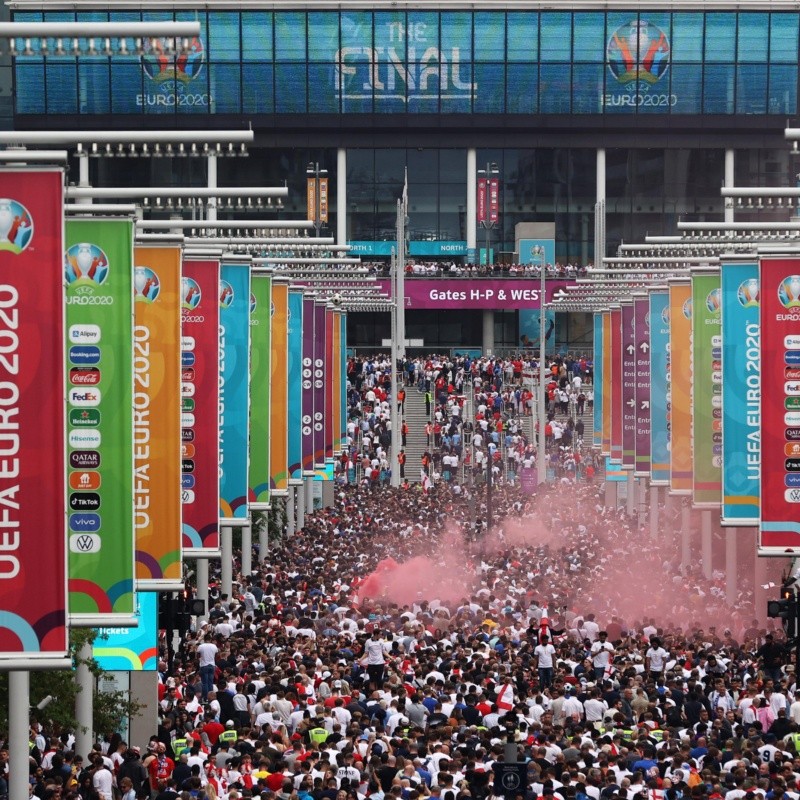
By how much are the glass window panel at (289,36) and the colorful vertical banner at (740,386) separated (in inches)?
2382

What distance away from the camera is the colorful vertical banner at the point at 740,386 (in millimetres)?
27734

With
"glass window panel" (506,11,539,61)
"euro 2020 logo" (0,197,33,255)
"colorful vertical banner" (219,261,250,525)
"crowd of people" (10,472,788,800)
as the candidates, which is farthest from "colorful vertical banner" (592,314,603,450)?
"euro 2020 logo" (0,197,33,255)

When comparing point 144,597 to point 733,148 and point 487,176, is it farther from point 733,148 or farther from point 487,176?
point 733,148

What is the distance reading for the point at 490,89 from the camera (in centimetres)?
8756

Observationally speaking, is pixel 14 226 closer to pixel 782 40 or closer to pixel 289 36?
pixel 289 36

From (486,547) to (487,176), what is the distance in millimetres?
44267

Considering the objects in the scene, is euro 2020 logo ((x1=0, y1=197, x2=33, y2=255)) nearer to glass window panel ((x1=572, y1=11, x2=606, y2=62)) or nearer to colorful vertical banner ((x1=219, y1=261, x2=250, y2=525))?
colorful vertical banner ((x1=219, y1=261, x2=250, y2=525))

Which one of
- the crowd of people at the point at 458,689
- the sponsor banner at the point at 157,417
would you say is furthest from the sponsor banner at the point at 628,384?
the sponsor banner at the point at 157,417

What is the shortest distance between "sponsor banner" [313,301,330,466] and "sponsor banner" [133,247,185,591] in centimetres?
2397

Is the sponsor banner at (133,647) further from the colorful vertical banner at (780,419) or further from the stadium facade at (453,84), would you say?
the stadium facade at (453,84)

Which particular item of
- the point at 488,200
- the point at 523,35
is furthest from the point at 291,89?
the point at 523,35

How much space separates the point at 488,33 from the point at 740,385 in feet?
201

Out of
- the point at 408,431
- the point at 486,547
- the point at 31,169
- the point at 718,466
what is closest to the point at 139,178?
the point at 408,431

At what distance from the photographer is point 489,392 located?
72.2 metres
